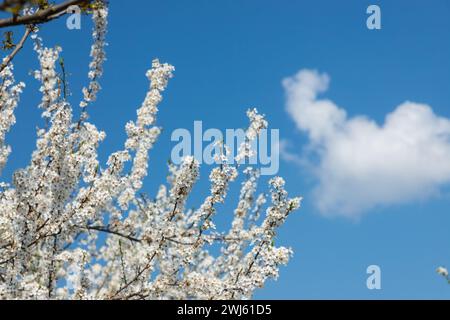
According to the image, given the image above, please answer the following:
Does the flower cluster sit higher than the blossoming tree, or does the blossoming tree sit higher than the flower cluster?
the flower cluster

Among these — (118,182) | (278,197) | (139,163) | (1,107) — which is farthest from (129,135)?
(278,197)

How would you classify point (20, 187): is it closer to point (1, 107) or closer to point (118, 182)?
point (118, 182)

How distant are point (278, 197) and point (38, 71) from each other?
594cm

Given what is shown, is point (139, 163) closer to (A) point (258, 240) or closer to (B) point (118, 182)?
(B) point (118, 182)

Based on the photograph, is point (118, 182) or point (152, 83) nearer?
point (118, 182)

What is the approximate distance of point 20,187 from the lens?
8.57 metres

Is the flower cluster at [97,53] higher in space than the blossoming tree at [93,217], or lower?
higher

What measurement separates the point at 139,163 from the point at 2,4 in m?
7.50

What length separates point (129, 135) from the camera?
1109 centimetres
